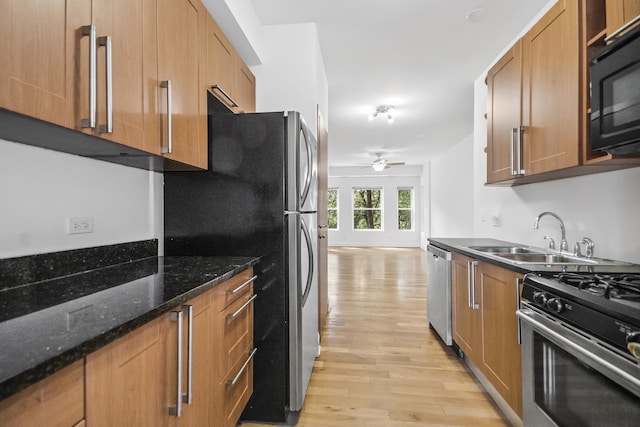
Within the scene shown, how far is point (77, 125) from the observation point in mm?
916

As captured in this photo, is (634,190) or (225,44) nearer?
(634,190)

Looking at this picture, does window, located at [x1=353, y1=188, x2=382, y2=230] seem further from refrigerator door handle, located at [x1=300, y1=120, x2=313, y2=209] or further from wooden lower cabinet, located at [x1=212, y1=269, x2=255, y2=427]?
wooden lower cabinet, located at [x1=212, y1=269, x2=255, y2=427]

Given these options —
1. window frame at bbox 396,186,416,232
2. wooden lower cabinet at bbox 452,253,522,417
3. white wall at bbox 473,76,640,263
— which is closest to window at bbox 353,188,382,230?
window frame at bbox 396,186,416,232

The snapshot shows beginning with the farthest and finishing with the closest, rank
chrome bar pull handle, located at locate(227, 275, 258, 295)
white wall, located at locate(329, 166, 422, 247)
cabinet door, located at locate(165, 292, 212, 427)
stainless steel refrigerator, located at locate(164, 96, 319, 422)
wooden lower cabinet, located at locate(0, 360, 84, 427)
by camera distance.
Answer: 1. white wall, located at locate(329, 166, 422, 247)
2. stainless steel refrigerator, located at locate(164, 96, 319, 422)
3. chrome bar pull handle, located at locate(227, 275, 258, 295)
4. cabinet door, located at locate(165, 292, 212, 427)
5. wooden lower cabinet, located at locate(0, 360, 84, 427)

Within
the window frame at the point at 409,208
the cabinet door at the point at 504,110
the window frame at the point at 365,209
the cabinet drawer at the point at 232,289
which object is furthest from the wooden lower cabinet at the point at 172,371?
the window frame at the point at 409,208

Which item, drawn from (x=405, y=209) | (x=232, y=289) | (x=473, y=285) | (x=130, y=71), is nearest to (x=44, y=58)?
(x=130, y=71)

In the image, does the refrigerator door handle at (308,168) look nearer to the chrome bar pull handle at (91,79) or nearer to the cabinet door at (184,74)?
the cabinet door at (184,74)

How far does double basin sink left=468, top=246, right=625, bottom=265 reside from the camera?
1735 mm

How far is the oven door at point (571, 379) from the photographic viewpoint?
899 mm

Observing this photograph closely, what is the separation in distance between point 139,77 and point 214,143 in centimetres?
62

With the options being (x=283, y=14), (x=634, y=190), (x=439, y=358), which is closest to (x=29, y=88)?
(x=283, y=14)

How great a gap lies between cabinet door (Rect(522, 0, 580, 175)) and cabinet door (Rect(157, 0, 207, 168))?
1940 mm

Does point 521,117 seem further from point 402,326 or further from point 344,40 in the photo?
point 402,326

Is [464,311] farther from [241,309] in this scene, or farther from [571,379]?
[241,309]
